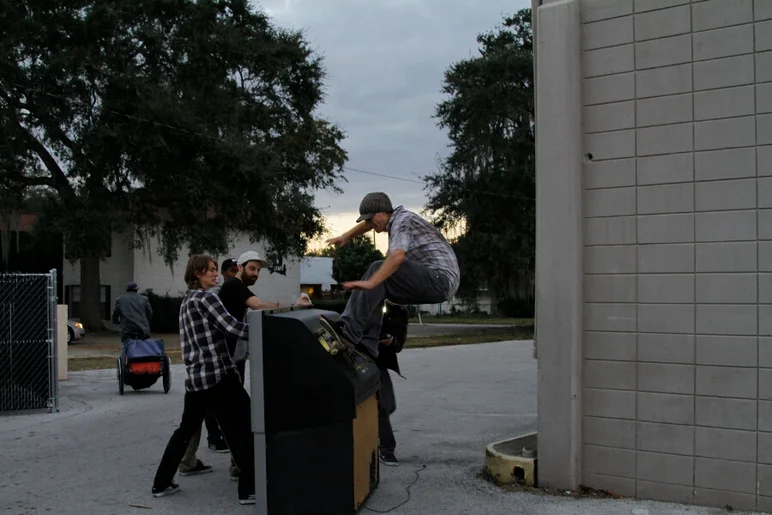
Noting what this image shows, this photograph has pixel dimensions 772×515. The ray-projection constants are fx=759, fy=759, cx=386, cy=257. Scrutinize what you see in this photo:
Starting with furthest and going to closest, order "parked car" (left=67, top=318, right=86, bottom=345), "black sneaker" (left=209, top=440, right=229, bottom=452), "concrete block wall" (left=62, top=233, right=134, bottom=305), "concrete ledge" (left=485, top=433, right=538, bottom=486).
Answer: "concrete block wall" (left=62, top=233, right=134, bottom=305) → "parked car" (left=67, top=318, right=86, bottom=345) → "black sneaker" (left=209, top=440, right=229, bottom=452) → "concrete ledge" (left=485, top=433, right=538, bottom=486)

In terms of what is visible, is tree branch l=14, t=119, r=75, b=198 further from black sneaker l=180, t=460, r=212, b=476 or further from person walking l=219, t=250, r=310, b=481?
black sneaker l=180, t=460, r=212, b=476

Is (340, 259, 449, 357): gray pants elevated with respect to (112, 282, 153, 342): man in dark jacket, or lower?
elevated

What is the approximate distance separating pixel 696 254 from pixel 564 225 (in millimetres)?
952

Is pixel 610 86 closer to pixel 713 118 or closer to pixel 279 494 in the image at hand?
pixel 713 118

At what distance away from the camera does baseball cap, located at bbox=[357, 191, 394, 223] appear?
20.1ft

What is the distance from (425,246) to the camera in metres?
6.02

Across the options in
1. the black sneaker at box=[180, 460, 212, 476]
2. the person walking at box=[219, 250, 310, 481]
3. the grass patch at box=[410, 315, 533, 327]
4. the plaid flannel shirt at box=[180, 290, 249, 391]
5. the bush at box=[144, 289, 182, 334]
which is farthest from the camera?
the grass patch at box=[410, 315, 533, 327]

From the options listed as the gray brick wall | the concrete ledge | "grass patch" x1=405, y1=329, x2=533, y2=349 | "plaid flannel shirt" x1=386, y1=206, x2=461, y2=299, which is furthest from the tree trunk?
the gray brick wall

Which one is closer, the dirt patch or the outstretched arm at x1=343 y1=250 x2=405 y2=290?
the outstretched arm at x1=343 y1=250 x2=405 y2=290

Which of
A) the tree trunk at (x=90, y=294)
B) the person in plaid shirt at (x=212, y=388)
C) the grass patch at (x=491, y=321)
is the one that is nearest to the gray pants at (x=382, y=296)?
the person in plaid shirt at (x=212, y=388)

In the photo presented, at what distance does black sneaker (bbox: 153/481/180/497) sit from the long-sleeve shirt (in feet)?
21.9

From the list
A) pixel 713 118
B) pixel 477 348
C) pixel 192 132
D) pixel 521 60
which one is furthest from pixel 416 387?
pixel 521 60

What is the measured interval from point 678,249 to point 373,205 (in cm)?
233

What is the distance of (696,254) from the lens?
5273 millimetres
